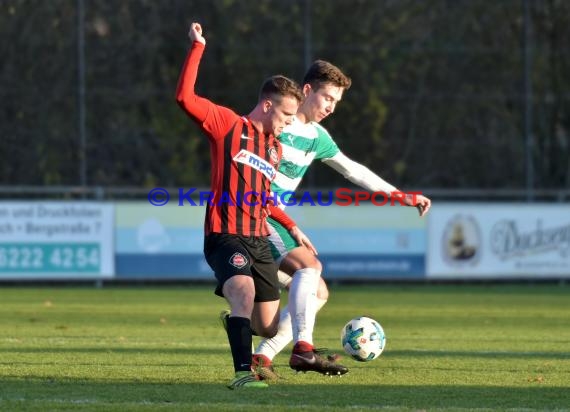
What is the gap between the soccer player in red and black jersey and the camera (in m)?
7.46

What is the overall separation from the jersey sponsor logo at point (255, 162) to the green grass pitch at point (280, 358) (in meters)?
1.29

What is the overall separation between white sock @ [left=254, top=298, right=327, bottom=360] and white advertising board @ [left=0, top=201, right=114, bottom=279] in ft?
39.2

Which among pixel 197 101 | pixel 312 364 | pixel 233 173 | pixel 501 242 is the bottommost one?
pixel 312 364

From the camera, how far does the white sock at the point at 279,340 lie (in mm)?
8227

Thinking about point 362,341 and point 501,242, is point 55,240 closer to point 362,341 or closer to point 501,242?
point 501,242

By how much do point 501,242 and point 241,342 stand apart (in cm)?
1404

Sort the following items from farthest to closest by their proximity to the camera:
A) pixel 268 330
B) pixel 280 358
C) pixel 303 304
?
pixel 280 358 < pixel 268 330 < pixel 303 304

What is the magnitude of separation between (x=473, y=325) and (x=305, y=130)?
18.3 feet

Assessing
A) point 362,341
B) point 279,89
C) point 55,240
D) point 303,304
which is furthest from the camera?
point 55,240

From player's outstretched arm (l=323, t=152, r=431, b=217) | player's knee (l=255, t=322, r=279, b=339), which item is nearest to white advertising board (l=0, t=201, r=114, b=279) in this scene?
player's outstretched arm (l=323, t=152, r=431, b=217)

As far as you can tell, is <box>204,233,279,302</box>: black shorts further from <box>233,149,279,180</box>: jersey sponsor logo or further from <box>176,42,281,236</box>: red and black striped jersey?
<box>233,149,279,180</box>: jersey sponsor logo

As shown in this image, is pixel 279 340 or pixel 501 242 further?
pixel 501 242

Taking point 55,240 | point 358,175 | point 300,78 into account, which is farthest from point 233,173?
point 300,78

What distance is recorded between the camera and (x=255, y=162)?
7.69 metres
